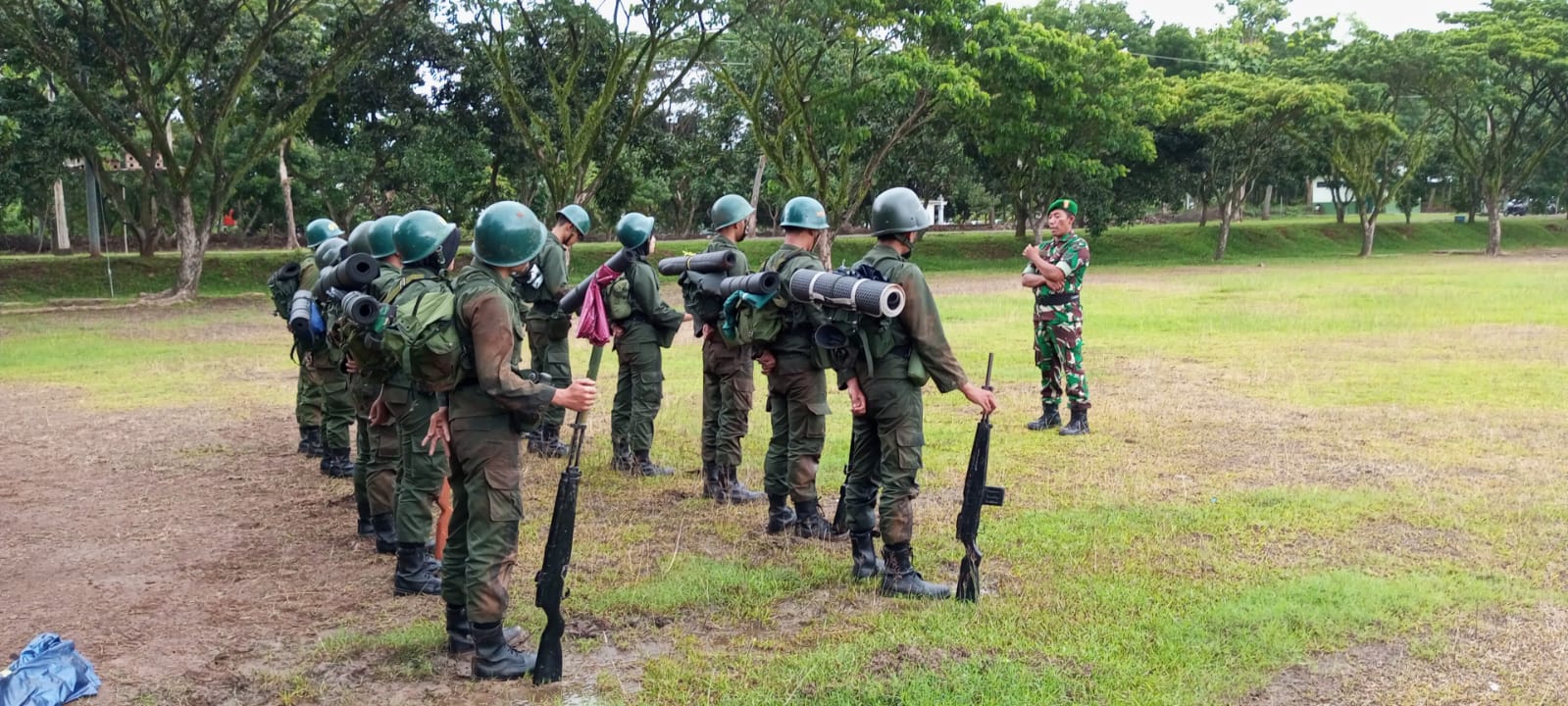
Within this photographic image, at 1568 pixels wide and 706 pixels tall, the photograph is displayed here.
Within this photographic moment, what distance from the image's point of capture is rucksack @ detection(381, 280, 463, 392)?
4.66m

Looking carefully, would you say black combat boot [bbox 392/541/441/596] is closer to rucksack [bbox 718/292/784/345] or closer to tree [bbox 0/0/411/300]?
rucksack [bbox 718/292/784/345]

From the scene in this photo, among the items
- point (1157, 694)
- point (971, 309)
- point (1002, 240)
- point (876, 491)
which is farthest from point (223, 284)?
point (1157, 694)

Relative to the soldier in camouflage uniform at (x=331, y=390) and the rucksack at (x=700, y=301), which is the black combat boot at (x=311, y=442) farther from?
the rucksack at (x=700, y=301)

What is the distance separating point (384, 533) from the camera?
6816 millimetres

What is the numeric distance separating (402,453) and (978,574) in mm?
3048

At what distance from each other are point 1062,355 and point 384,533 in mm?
5807

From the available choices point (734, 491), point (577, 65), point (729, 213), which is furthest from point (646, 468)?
point (577, 65)

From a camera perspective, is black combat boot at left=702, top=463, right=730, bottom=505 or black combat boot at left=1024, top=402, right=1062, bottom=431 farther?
black combat boot at left=1024, top=402, right=1062, bottom=431

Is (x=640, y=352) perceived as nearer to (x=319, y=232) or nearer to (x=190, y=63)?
(x=319, y=232)

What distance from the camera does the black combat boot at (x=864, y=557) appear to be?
19.9 feet

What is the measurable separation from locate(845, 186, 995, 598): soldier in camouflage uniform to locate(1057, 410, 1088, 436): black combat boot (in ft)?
14.1

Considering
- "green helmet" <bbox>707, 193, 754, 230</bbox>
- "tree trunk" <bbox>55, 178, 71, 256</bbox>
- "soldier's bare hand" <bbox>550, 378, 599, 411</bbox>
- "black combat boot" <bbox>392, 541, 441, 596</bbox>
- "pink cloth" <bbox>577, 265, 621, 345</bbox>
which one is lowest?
"black combat boot" <bbox>392, 541, 441, 596</bbox>

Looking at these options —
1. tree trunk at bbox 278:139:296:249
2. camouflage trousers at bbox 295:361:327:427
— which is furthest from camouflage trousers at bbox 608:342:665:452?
tree trunk at bbox 278:139:296:249

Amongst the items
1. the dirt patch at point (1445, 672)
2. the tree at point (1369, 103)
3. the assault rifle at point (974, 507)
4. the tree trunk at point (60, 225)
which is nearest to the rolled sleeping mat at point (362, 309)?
the assault rifle at point (974, 507)
